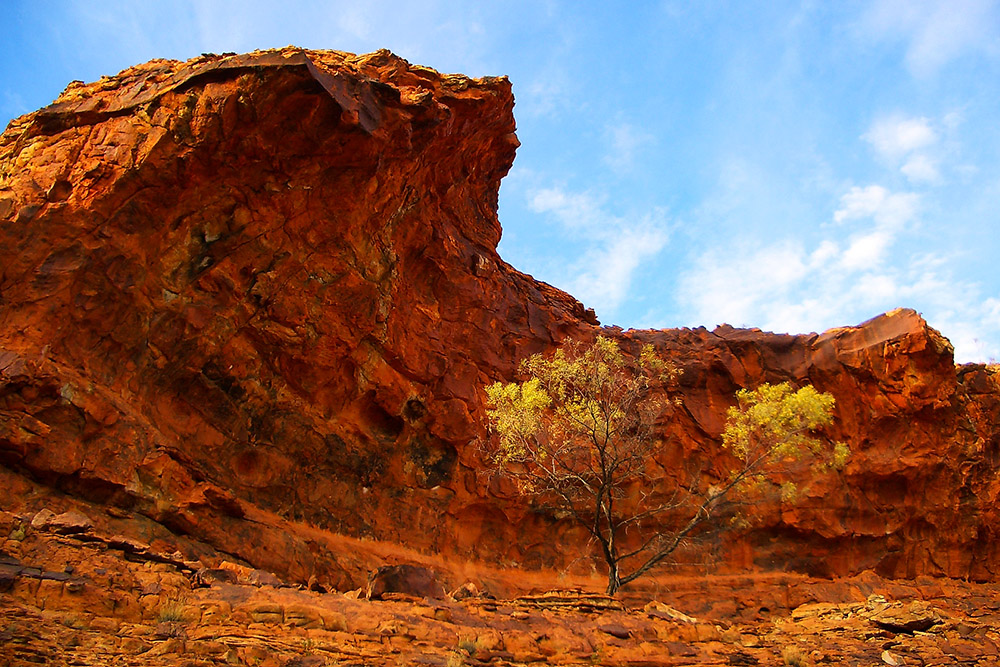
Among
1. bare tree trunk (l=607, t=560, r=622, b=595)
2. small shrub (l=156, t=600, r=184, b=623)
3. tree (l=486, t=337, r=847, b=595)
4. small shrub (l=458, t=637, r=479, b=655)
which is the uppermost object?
tree (l=486, t=337, r=847, b=595)

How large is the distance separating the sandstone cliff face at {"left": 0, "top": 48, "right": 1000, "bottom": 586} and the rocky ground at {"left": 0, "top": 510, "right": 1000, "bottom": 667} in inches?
203

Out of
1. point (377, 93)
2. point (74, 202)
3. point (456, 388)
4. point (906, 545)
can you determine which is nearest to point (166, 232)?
point (74, 202)

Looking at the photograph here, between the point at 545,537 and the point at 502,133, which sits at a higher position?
the point at 502,133

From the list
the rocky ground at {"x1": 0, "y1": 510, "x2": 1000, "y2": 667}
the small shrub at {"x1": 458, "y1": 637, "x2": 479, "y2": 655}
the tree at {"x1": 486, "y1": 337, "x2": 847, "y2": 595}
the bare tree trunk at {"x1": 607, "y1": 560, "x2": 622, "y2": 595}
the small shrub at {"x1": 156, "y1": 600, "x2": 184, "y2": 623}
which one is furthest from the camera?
the tree at {"x1": 486, "y1": 337, "x2": 847, "y2": 595}

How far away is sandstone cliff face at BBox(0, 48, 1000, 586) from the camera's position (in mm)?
16594

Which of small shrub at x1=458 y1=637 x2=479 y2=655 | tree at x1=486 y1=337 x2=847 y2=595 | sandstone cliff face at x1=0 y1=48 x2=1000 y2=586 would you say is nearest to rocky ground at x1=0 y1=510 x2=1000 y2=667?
small shrub at x1=458 y1=637 x2=479 y2=655

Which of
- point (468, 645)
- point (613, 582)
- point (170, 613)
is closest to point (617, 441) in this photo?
point (613, 582)

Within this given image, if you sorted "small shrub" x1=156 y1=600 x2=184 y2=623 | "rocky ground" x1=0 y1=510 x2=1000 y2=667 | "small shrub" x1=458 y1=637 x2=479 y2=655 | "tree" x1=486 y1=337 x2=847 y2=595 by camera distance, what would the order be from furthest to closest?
"tree" x1=486 y1=337 x2=847 y2=595
"small shrub" x1=458 y1=637 x2=479 y2=655
"small shrub" x1=156 y1=600 x2=184 y2=623
"rocky ground" x1=0 y1=510 x2=1000 y2=667

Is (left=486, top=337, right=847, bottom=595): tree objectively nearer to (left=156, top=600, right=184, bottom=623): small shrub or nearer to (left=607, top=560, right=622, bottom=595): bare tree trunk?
(left=607, top=560, right=622, bottom=595): bare tree trunk

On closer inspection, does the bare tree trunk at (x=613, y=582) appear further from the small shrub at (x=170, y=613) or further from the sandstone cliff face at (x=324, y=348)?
the small shrub at (x=170, y=613)

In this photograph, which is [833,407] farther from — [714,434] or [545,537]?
[545,537]

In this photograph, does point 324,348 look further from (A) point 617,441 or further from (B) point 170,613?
(B) point 170,613

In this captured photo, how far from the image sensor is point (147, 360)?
18453 mm

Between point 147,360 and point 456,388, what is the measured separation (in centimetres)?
1032
